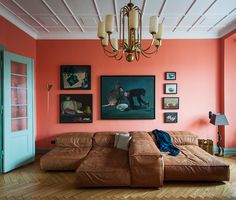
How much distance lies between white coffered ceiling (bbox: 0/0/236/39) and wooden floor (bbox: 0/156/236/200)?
3259 millimetres

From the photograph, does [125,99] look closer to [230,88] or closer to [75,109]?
[75,109]

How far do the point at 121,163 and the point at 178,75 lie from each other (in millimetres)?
2956

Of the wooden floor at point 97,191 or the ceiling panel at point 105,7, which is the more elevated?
the ceiling panel at point 105,7

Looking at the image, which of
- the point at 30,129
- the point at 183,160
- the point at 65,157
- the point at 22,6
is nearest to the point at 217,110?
the point at 183,160

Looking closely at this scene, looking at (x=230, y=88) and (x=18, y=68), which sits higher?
(x=18, y=68)

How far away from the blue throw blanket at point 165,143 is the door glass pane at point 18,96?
3117 millimetres

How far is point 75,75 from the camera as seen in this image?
5465mm

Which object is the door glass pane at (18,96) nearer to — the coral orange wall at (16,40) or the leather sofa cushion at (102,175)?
the coral orange wall at (16,40)

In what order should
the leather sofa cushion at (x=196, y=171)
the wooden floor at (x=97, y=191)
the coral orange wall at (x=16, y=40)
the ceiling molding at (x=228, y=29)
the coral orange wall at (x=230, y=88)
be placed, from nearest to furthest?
the wooden floor at (x=97, y=191) < the leather sofa cushion at (x=196, y=171) < the coral orange wall at (x=16, y=40) < the ceiling molding at (x=228, y=29) < the coral orange wall at (x=230, y=88)

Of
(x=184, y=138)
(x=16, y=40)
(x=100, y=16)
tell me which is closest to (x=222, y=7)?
(x=100, y=16)

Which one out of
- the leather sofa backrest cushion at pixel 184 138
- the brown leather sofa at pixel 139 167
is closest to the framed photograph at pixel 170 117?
the leather sofa backrest cushion at pixel 184 138

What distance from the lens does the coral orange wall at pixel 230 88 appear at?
532 cm

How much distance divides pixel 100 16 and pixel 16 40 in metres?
1.99

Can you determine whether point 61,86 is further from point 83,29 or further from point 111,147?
point 111,147
